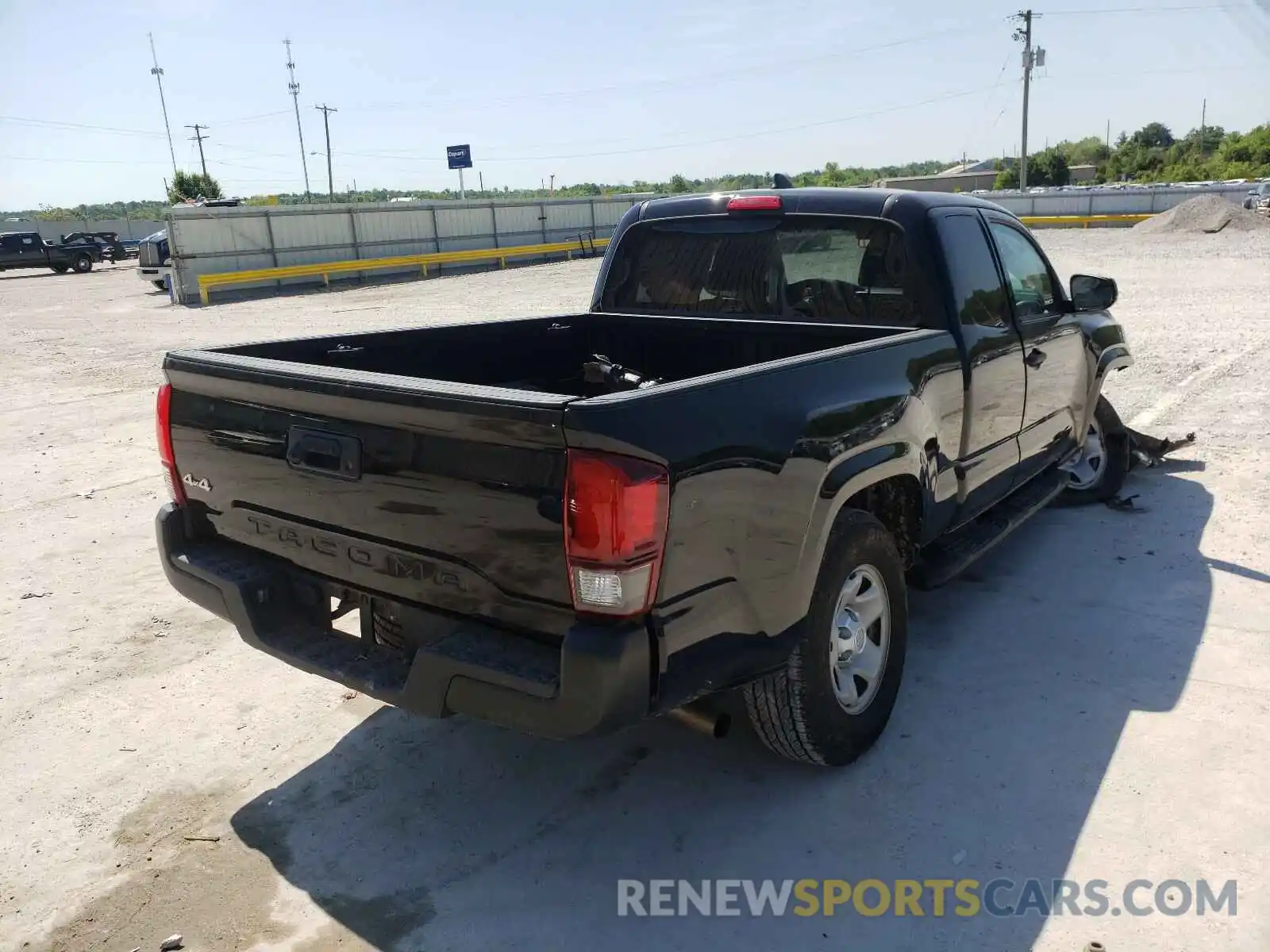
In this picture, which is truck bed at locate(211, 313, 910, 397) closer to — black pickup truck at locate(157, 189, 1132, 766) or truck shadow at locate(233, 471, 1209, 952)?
black pickup truck at locate(157, 189, 1132, 766)

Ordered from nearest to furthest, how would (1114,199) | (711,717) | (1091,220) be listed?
(711,717) < (1091,220) < (1114,199)

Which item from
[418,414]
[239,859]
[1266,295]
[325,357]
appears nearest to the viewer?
[418,414]

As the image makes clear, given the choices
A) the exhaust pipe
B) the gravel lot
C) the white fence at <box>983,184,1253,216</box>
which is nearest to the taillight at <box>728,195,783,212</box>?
the gravel lot

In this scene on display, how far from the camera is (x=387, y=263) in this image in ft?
98.6

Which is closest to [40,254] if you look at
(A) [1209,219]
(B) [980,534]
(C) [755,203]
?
(A) [1209,219]

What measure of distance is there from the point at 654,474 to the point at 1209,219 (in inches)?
1343

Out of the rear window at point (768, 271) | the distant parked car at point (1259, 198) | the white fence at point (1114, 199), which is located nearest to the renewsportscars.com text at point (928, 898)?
the rear window at point (768, 271)

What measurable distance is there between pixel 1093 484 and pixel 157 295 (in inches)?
1091

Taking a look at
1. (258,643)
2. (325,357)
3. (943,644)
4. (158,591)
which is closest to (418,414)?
(258,643)

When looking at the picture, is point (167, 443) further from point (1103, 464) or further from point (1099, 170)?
point (1099, 170)

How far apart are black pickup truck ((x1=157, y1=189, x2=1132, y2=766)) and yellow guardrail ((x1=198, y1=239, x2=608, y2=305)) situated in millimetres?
23701

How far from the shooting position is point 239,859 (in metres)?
3.09

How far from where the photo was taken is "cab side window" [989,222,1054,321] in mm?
4770

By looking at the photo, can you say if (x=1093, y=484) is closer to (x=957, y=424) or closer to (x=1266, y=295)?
(x=957, y=424)
